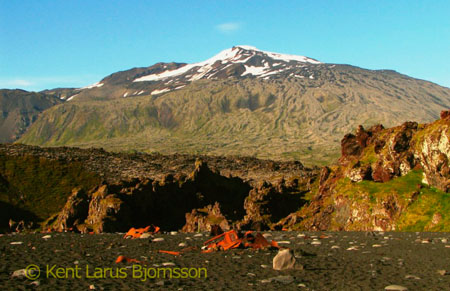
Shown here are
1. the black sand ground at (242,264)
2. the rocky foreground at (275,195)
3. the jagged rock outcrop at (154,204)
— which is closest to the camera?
the black sand ground at (242,264)

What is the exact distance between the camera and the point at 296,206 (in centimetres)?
4594

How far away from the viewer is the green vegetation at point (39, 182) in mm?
58875

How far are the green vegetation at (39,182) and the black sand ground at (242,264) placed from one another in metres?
41.2

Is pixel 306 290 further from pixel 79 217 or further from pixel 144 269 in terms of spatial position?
pixel 79 217

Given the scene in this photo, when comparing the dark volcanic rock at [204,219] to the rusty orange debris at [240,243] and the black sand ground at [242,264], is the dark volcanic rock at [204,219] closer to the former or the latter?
the black sand ground at [242,264]

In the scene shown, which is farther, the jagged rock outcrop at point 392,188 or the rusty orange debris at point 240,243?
the jagged rock outcrop at point 392,188

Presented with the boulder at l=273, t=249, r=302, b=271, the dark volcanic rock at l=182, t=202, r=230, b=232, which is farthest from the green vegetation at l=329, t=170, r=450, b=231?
the boulder at l=273, t=249, r=302, b=271

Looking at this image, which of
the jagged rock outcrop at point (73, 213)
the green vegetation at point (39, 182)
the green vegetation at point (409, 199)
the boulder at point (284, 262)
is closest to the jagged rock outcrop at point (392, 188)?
the green vegetation at point (409, 199)

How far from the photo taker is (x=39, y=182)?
6494cm

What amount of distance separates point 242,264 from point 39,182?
58259 millimetres

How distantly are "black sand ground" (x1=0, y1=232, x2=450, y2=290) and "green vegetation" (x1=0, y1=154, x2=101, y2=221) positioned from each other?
135 feet

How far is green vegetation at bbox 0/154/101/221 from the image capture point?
58.9 meters

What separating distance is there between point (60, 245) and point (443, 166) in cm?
2604

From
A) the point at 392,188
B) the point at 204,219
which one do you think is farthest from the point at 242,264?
the point at 204,219
